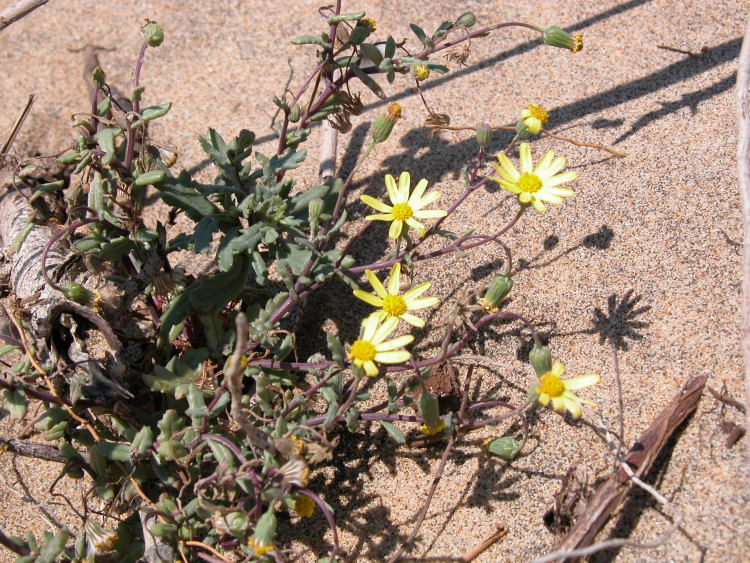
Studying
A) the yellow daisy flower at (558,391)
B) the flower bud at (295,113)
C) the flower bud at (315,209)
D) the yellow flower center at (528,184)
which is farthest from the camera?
the flower bud at (295,113)

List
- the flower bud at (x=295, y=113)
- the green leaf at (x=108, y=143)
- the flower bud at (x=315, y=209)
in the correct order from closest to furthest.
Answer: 1. the green leaf at (x=108, y=143)
2. the flower bud at (x=315, y=209)
3. the flower bud at (x=295, y=113)

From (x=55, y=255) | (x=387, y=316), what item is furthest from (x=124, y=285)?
(x=387, y=316)

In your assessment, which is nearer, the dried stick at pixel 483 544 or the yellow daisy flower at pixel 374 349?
the yellow daisy flower at pixel 374 349

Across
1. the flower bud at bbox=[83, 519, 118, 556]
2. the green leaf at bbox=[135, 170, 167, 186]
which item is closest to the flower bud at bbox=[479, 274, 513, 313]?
the green leaf at bbox=[135, 170, 167, 186]

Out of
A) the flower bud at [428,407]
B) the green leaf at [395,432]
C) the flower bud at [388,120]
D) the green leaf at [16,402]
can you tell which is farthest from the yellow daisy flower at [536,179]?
the green leaf at [16,402]

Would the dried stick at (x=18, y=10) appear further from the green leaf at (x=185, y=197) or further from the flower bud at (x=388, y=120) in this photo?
the flower bud at (x=388, y=120)

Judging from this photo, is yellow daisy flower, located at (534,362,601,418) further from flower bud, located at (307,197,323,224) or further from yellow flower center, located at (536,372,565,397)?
flower bud, located at (307,197,323,224)

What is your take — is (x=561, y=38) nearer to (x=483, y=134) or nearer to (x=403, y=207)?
(x=483, y=134)
